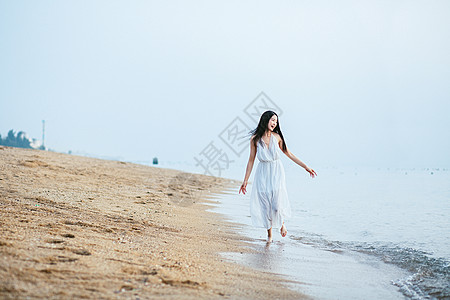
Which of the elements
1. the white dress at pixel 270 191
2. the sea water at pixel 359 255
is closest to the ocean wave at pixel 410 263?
the sea water at pixel 359 255

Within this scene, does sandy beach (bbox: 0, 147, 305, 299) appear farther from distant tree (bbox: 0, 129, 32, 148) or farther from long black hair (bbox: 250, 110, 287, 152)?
distant tree (bbox: 0, 129, 32, 148)

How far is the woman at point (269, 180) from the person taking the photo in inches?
216

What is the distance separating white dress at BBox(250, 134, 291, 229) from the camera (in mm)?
5484

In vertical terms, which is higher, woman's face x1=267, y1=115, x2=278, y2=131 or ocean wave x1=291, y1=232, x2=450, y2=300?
woman's face x1=267, y1=115, x2=278, y2=131

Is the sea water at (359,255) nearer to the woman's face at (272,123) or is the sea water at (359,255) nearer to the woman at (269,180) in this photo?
the woman at (269,180)

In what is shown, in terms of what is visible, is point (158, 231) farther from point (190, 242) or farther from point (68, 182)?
point (68, 182)

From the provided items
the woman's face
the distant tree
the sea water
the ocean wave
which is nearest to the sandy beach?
the sea water

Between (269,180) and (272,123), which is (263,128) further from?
(269,180)

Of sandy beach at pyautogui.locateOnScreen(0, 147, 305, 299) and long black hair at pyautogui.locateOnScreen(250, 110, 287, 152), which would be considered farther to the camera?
long black hair at pyautogui.locateOnScreen(250, 110, 287, 152)

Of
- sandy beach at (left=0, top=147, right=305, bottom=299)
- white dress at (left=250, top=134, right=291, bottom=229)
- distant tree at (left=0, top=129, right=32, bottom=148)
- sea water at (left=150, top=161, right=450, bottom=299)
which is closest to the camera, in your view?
sandy beach at (left=0, top=147, right=305, bottom=299)

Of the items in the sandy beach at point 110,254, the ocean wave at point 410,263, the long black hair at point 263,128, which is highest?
the long black hair at point 263,128

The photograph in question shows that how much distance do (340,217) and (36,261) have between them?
7432 mm

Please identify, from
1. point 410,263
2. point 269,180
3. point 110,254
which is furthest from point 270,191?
point 110,254

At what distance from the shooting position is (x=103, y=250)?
3139 mm
